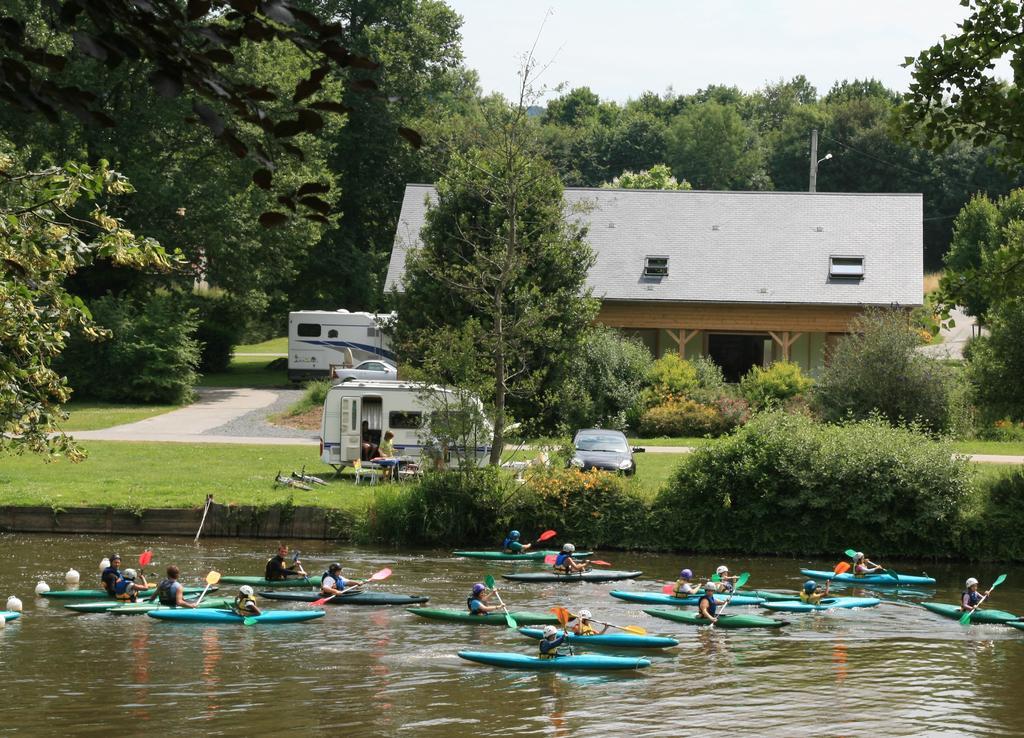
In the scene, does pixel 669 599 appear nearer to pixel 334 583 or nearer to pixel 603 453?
pixel 334 583

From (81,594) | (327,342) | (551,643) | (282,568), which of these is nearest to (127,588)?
(81,594)

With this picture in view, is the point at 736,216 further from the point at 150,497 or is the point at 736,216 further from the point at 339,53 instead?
the point at 339,53

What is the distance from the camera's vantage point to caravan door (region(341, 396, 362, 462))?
101 feet

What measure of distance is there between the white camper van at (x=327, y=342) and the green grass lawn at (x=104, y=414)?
328 inches

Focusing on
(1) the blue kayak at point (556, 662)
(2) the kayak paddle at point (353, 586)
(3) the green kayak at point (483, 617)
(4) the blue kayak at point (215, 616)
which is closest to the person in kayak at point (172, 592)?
(4) the blue kayak at point (215, 616)

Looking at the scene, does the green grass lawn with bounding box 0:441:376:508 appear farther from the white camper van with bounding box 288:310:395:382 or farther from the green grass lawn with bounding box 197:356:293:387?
the green grass lawn with bounding box 197:356:293:387

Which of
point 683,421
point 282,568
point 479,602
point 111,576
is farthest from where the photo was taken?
point 683,421

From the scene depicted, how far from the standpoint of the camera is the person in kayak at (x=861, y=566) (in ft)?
78.5

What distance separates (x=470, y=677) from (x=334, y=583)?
16.1 feet

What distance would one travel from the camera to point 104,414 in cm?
4072

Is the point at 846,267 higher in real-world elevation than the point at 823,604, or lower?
higher

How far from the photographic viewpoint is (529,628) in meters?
19.6

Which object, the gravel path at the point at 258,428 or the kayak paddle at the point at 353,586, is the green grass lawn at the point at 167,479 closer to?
the gravel path at the point at 258,428

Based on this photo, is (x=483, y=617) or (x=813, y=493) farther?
→ (x=813, y=493)
